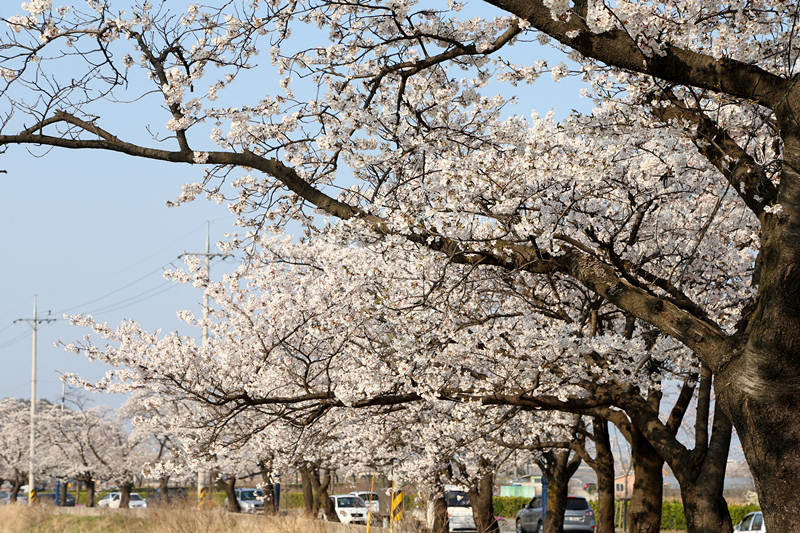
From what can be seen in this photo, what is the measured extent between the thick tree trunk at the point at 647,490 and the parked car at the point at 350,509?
848 inches

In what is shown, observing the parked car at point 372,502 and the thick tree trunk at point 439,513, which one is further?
the thick tree trunk at point 439,513

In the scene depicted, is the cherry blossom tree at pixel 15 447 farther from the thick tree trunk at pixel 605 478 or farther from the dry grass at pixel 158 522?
the thick tree trunk at pixel 605 478

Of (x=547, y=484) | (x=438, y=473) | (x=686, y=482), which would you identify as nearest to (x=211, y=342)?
(x=438, y=473)

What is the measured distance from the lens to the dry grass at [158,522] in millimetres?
13273

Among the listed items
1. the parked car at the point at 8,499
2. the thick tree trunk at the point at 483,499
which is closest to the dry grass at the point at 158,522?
the thick tree trunk at the point at 483,499

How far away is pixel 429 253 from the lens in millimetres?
7879

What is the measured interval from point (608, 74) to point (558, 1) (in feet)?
10.5

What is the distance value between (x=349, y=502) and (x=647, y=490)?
24.2 meters

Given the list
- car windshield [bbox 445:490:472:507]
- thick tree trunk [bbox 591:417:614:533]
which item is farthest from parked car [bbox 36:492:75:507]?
thick tree trunk [bbox 591:417:614:533]

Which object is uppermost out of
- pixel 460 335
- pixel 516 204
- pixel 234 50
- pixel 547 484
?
pixel 234 50

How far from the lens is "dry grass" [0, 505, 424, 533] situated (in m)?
13.3

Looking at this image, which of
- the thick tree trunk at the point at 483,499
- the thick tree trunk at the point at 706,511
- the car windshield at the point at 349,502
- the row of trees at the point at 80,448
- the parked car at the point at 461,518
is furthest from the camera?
the row of trees at the point at 80,448

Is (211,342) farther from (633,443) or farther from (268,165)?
(268,165)

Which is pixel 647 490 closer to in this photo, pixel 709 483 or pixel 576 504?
pixel 709 483
